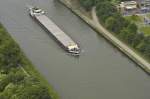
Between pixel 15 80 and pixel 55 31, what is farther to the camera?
pixel 55 31

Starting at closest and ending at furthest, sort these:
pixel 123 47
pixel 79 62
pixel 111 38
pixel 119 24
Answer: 1. pixel 79 62
2. pixel 123 47
3. pixel 111 38
4. pixel 119 24

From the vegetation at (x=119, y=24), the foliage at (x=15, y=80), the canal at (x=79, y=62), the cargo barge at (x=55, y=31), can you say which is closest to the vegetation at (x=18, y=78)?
the foliage at (x=15, y=80)

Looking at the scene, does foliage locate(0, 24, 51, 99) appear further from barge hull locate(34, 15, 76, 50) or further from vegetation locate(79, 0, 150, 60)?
vegetation locate(79, 0, 150, 60)

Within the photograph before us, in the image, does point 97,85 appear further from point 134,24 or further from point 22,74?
point 134,24

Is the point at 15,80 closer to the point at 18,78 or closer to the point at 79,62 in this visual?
the point at 18,78

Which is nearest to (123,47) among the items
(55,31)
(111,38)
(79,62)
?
(111,38)

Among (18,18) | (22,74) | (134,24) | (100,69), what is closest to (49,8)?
(18,18)

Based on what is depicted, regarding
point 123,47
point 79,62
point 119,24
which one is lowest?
point 79,62
